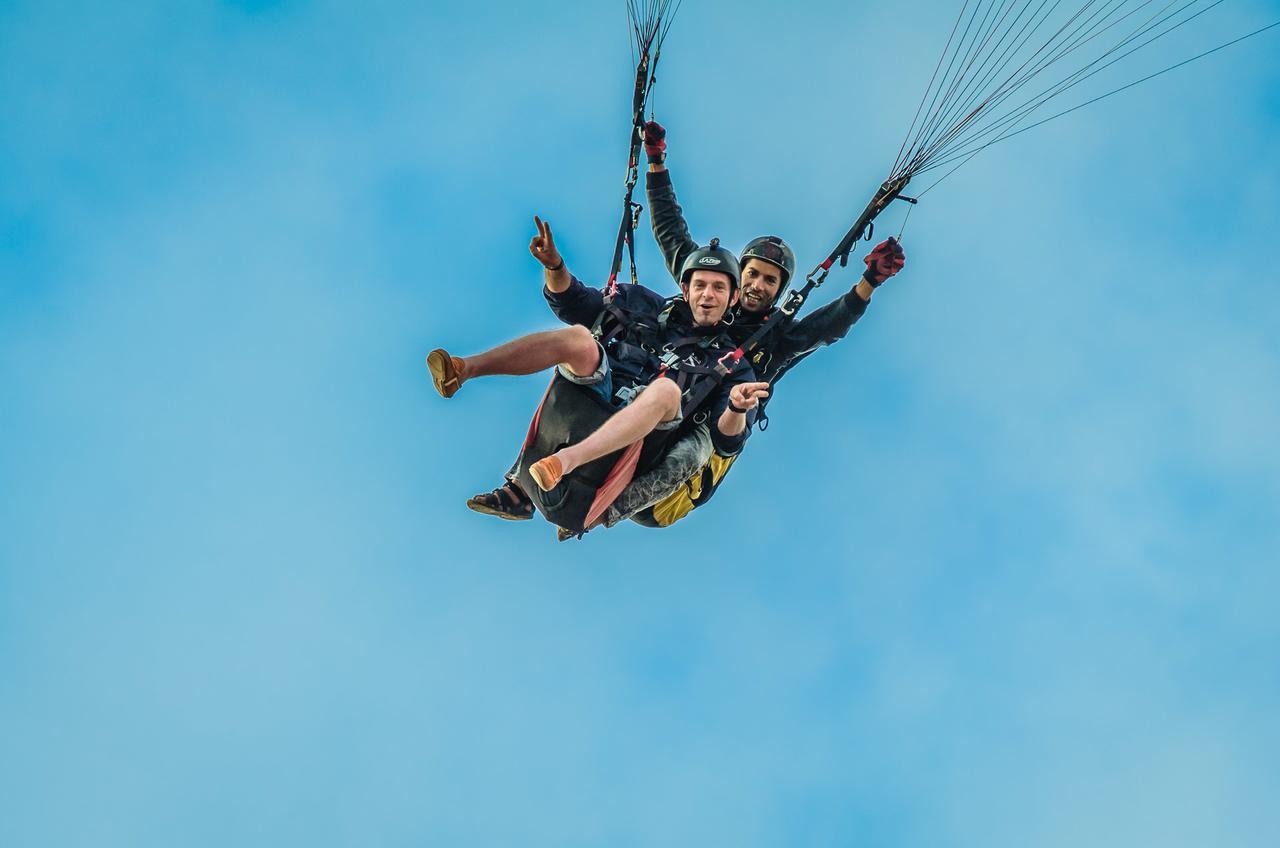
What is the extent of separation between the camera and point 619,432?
5910mm

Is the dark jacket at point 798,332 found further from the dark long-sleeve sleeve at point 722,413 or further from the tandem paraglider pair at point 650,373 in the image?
the dark long-sleeve sleeve at point 722,413

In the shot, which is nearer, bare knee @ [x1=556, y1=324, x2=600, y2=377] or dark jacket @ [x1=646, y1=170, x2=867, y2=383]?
bare knee @ [x1=556, y1=324, x2=600, y2=377]

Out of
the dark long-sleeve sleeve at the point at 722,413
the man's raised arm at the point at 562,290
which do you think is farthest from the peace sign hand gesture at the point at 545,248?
the dark long-sleeve sleeve at the point at 722,413

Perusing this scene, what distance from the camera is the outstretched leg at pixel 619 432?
5.65 metres

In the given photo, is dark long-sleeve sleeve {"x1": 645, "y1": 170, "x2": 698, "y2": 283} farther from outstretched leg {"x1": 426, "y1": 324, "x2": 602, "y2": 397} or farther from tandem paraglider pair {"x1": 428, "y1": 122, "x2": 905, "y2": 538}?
outstretched leg {"x1": 426, "y1": 324, "x2": 602, "y2": 397}

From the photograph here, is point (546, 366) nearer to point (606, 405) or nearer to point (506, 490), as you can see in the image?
point (606, 405)

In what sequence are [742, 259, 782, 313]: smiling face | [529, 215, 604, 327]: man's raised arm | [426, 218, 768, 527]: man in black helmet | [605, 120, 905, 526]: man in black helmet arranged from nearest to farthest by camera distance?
[426, 218, 768, 527]: man in black helmet, [529, 215, 604, 327]: man's raised arm, [605, 120, 905, 526]: man in black helmet, [742, 259, 782, 313]: smiling face

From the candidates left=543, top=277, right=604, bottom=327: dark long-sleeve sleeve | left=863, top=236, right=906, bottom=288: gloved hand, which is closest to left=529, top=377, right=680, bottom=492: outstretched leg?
left=543, top=277, right=604, bottom=327: dark long-sleeve sleeve

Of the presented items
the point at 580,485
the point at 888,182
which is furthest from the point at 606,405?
the point at 888,182

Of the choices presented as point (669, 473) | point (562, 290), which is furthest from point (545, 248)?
point (669, 473)

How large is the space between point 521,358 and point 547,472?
A: 66cm

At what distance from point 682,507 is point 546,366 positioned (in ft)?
5.30

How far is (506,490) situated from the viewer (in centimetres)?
702

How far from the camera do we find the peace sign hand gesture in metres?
6.40
